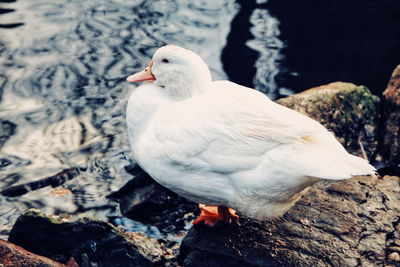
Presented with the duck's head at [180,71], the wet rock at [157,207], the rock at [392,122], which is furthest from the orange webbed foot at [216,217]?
the rock at [392,122]

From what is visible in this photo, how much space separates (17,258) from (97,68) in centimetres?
427

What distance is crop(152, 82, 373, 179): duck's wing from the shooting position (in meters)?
3.89

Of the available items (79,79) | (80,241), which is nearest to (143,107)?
(80,241)

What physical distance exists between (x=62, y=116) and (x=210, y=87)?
296 cm

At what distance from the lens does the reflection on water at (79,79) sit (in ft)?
19.2

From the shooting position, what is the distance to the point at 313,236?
4273 millimetres

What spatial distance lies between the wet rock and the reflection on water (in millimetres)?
229

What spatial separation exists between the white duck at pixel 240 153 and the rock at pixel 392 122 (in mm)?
2034

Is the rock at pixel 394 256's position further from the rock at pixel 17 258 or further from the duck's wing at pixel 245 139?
the rock at pixel 17 258

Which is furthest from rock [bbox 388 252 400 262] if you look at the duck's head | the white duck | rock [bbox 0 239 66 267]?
rock [bbox 0 239 66 267]

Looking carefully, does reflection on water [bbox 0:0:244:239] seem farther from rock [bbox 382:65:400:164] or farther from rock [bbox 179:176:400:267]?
rock [bbox 382:65:400:164]

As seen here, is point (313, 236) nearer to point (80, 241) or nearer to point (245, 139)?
point (245, 139)

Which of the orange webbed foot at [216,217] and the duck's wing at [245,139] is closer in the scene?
the duck's wing at [245,139]

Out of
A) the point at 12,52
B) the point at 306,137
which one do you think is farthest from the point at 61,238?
the point at 12,52
